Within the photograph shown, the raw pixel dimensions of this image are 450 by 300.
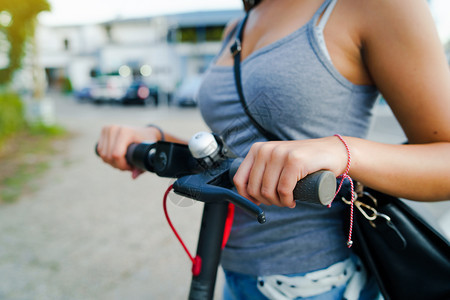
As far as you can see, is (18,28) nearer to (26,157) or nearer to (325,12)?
(26,157)

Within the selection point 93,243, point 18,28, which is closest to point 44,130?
point 18,28

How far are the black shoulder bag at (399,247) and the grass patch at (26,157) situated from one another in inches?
204

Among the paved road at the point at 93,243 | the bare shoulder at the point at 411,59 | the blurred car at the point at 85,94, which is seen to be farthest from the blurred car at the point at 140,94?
the bare shoulder at the point at 411,59

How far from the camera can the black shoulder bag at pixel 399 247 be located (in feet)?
2.67

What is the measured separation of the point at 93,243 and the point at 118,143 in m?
2.97

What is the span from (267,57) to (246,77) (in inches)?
3.3

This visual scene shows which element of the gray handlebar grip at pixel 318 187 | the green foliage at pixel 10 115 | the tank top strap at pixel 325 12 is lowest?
the green foliage at pixel 10 115

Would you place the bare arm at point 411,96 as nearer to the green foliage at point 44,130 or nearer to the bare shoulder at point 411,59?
the bare shoulder at point 411,59

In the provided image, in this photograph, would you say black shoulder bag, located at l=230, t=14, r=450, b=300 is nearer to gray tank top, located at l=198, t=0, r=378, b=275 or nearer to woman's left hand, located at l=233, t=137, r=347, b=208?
gray tank top, located at l=198, t=0, r=378, b=275

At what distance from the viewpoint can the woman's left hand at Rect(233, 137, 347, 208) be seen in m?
0.59

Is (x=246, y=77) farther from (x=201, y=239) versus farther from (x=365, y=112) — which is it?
(x=201, y=239)

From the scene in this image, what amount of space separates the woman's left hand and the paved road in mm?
1805

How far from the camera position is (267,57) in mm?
935

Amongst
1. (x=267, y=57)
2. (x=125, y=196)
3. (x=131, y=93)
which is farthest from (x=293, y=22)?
(x=131, y=93)
